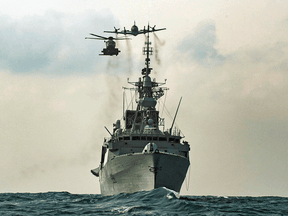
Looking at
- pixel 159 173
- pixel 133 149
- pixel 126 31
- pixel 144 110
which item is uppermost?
pixel 126 31

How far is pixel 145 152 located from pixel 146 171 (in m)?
1.65

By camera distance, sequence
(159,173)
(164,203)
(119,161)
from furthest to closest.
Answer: (119,161) → (159,173) → (164,203)

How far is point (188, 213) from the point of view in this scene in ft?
76.3

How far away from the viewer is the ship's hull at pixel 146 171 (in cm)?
3444

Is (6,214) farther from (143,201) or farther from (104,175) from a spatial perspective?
(104,175)

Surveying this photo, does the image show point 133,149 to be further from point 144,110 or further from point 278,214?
point 278,214

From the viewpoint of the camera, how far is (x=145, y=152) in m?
35.0

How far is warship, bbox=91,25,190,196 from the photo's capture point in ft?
114

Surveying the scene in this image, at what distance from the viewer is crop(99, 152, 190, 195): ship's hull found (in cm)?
3444

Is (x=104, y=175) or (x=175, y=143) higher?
(x=175, y=143)

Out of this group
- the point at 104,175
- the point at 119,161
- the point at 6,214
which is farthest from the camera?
the point at 104,175

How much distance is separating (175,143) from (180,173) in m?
4.51

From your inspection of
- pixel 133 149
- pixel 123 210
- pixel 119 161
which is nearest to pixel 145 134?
pixel 133 149

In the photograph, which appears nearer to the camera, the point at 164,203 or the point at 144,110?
the point at 164,203
